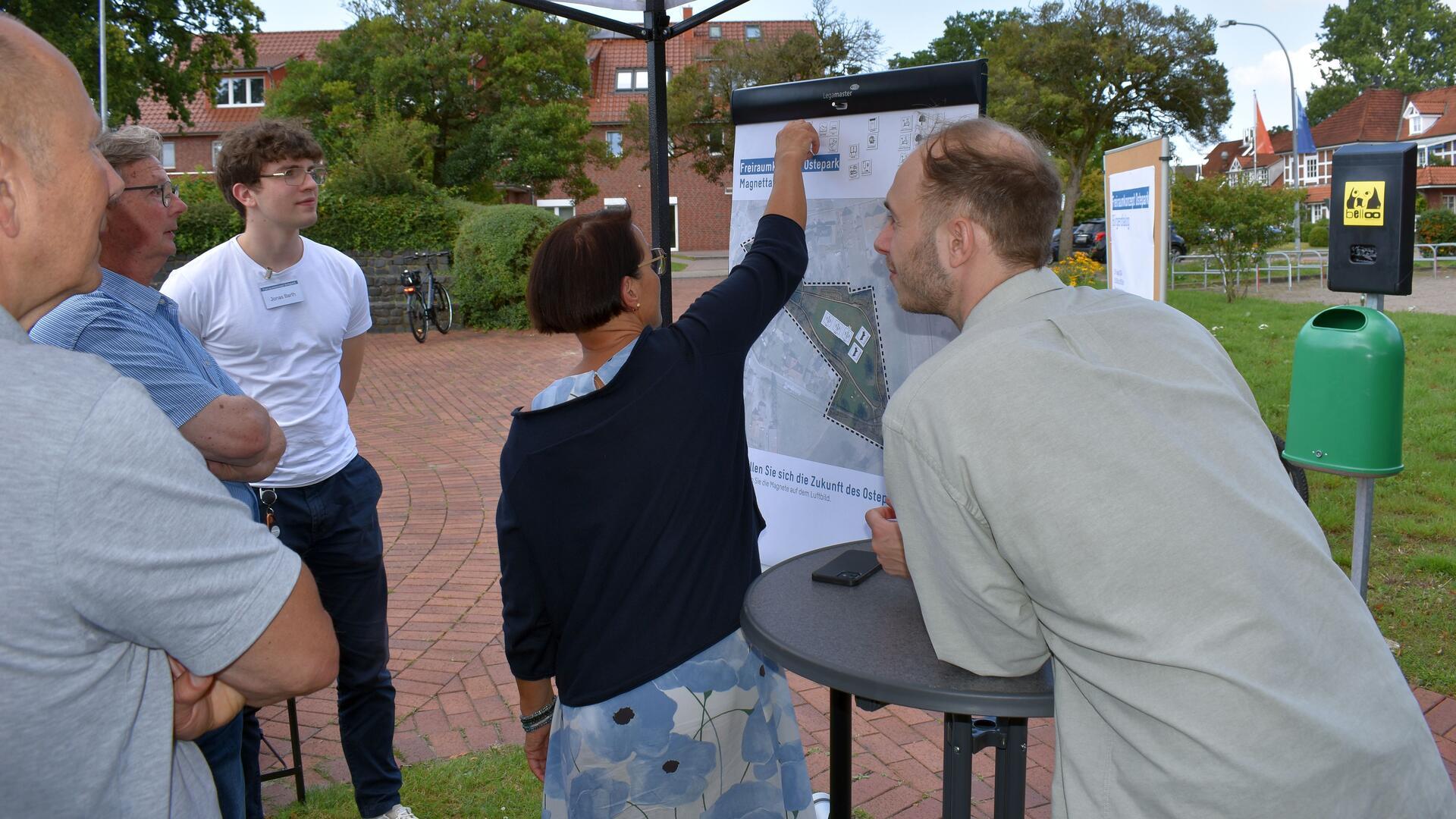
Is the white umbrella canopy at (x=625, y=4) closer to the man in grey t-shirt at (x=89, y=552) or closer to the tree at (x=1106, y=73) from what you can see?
the man in grey t-shirt at (x=89, y=552)

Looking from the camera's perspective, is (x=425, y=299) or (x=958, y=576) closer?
A: (x=958, y=576)

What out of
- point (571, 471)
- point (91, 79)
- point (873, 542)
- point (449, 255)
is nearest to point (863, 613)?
point (873, 542)

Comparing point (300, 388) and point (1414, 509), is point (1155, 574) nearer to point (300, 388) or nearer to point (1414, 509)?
point (300, 388)

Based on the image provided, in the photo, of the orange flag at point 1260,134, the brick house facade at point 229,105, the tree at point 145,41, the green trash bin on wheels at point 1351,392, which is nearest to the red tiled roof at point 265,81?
the brick house facade at point 229,105

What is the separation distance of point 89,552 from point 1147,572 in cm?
120

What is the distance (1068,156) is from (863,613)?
1076 inches

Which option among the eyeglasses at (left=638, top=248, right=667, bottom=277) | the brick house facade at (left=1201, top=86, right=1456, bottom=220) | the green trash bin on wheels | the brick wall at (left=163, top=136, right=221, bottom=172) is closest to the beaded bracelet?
the eyeglasses at (left=638, top=248, right=667, bottom=277)

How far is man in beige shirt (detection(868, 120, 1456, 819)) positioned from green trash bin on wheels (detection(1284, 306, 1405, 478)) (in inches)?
104

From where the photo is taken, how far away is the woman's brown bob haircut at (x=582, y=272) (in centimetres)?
201

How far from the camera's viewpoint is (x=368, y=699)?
9.93ft

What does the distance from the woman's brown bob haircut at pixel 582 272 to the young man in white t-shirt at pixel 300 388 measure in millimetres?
1252

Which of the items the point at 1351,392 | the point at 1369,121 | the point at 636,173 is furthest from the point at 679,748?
the point at 1369,121

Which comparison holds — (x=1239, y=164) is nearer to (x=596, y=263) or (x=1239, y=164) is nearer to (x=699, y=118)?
(x=699, y=118)

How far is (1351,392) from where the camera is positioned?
3773mm
